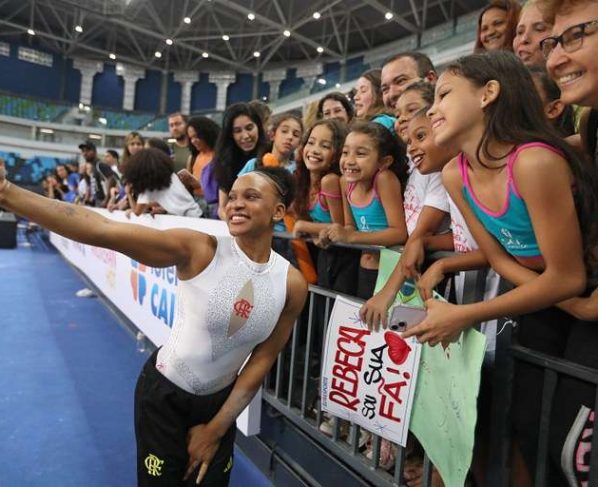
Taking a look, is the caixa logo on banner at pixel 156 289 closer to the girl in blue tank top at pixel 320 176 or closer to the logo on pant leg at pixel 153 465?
the girl in blue tank top at pixel 320 176

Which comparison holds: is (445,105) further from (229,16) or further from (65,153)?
(65,153)

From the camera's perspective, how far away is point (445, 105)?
1.12 metres

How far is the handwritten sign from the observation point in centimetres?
150

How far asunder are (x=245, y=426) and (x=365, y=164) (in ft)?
4.99

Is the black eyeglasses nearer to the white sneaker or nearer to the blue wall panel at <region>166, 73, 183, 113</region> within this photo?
the white sneaker

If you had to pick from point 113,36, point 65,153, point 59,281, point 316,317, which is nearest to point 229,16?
point 113,36

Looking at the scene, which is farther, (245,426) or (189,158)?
(189,158)

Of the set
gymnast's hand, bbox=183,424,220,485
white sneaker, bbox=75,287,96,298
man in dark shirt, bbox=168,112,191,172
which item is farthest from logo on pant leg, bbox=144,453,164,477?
white sneaker, bbox=75,287,96,298

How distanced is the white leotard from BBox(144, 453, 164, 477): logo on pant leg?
0.25 meters

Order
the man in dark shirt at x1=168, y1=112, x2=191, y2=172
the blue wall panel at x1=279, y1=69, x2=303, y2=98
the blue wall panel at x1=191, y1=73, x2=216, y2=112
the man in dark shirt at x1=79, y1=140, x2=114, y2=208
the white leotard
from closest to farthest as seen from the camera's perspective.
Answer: the white leotard → the man in dark shirt at x1=168, y1=112, x2=191, y2=172 → the man in dark shirt at x1=79, y1=140, x2=114, y2=208 → the blue wall panel at x1=279, y1=69, x2=303, y2=98 → the blue wall panel at x1=191, y1=73, x2=216, y2=112

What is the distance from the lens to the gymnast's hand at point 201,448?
1474 millimetres

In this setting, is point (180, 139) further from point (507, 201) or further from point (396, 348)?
point (507, 201)

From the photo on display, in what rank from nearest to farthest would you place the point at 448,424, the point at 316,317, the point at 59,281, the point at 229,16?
the point at 448,424
the point at 316,317
the point at 59,281
the point at 229,16

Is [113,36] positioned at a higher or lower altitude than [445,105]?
higher
